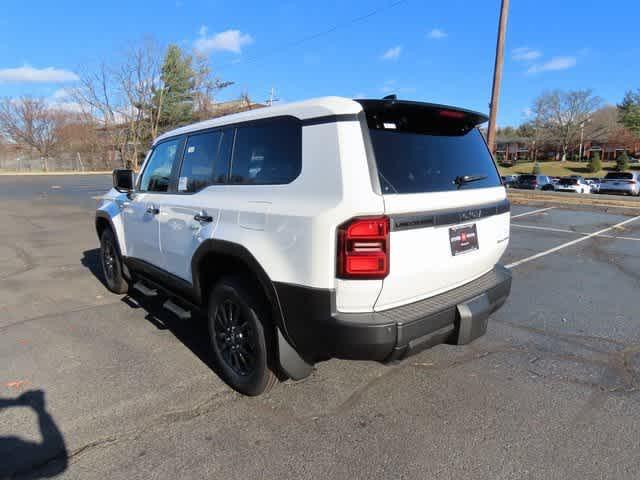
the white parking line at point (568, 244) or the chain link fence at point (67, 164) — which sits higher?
the chain link fence at point (67, 164)

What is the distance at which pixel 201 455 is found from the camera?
91.1 inches

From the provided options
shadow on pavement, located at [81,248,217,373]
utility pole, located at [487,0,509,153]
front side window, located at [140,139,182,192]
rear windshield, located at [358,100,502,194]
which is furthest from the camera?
utility pole, located at [487,0,509,153]

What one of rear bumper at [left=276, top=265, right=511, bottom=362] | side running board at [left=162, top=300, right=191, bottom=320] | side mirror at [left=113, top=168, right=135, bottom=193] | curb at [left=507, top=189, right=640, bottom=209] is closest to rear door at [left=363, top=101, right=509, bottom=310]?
rear bumper at [left=276, top=265, right=511, bottom=362]

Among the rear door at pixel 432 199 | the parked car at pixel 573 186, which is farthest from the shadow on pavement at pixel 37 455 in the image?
the parked car at pixel 573 186

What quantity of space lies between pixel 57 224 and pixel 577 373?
1196 centimetres

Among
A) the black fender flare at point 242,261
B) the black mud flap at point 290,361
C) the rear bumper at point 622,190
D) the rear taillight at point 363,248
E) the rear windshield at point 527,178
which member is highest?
the rear windshield at point 527,178

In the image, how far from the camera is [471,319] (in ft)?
8.54

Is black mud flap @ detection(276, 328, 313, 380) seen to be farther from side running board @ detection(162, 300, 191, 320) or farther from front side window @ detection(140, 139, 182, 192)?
front side window @ detection(140, 139, 182, 192)

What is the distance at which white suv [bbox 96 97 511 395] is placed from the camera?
2203 mm

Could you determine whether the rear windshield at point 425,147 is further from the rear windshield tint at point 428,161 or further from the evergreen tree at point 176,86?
the evergreen tree at point 176,86

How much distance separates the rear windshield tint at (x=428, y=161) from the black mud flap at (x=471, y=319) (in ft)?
2.50

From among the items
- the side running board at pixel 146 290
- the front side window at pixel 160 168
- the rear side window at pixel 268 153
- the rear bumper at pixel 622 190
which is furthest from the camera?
the rear bumper at pixel 622 190

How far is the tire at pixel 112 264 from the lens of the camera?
4.92 metres

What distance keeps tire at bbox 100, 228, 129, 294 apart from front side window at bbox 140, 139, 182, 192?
1040 millimetres
